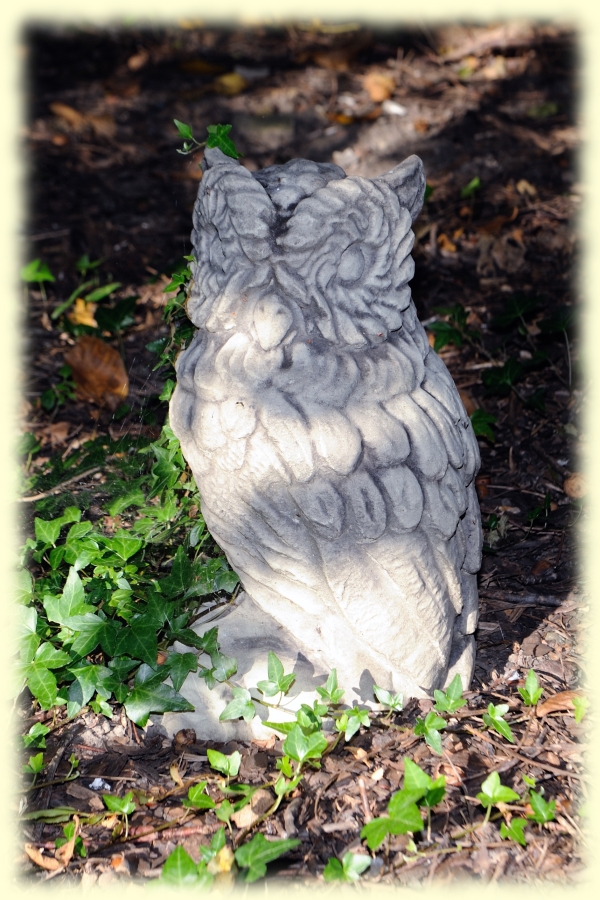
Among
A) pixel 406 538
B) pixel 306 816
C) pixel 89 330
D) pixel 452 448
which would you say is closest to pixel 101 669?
pixel 306 816

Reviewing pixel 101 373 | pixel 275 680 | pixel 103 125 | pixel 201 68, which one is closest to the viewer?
pixel 275 680

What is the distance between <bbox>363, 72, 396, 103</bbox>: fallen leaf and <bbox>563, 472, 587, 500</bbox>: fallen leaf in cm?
396

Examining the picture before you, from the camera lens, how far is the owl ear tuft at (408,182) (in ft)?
7.73

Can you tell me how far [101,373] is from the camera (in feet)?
14.1

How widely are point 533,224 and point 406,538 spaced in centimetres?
333

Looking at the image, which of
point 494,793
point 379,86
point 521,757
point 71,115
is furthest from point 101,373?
point 379,86

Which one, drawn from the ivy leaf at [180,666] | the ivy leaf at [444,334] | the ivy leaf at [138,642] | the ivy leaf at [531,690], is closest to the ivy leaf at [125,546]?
the ivy leaf at [138,642]

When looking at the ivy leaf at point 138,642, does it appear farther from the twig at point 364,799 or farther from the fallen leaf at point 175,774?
the twig at point 364,799

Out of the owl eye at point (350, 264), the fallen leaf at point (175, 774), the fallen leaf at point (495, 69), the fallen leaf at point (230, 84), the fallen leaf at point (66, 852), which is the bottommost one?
the fallen leaf at point (66, 852)

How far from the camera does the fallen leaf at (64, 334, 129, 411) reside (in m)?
4.31

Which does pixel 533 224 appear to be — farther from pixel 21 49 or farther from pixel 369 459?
pixel 21 49

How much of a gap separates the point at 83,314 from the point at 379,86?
10.3 feet

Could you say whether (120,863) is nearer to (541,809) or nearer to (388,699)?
(388,699)

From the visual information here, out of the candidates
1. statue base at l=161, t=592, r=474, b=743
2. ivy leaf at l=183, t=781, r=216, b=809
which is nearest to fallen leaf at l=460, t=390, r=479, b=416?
statue base at l=161, t=592, r=474, b=743
